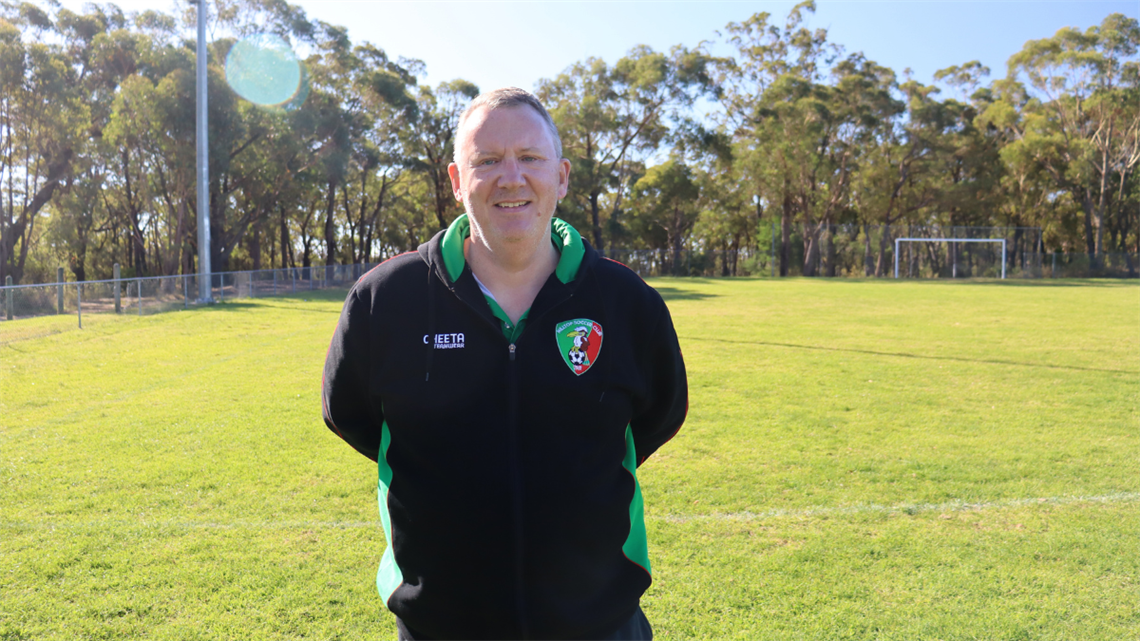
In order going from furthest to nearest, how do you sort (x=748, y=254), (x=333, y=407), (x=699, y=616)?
(x=748, y=254) → (x=699, y=616) → (x=333, y=407)

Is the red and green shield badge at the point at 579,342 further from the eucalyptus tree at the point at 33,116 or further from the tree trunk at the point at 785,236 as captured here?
the tree trunk at the point at 785,236

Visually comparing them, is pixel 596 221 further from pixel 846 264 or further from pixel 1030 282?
pixel 1030 282

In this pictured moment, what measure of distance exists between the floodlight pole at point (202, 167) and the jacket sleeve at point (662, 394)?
2482 centimetres

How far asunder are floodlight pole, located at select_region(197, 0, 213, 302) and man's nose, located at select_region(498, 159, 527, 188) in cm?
2494

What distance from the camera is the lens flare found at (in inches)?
1340

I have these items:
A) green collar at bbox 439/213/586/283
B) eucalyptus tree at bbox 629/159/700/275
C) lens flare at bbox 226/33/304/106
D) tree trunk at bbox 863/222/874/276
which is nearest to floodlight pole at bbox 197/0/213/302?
lens flare at bbox 226/33/304/106

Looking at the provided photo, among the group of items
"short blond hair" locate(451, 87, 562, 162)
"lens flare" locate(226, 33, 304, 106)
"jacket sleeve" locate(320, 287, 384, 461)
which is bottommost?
"jacket sleeve" locate(320, 287, 384, 461)

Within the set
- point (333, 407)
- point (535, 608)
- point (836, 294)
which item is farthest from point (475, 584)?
point (836, 294)

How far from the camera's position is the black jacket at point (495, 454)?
182 cm

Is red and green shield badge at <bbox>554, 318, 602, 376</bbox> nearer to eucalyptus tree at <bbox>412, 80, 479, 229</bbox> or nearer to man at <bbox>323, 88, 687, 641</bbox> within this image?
man at <bbox>323, 88, 687, 641</bbox>

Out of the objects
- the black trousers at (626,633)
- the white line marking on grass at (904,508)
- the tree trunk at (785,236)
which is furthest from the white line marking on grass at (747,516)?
the tree trunk at (785,236)

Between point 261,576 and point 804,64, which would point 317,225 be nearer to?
point 804,64

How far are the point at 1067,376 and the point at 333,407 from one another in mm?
10816

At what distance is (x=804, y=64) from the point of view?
5469cm
